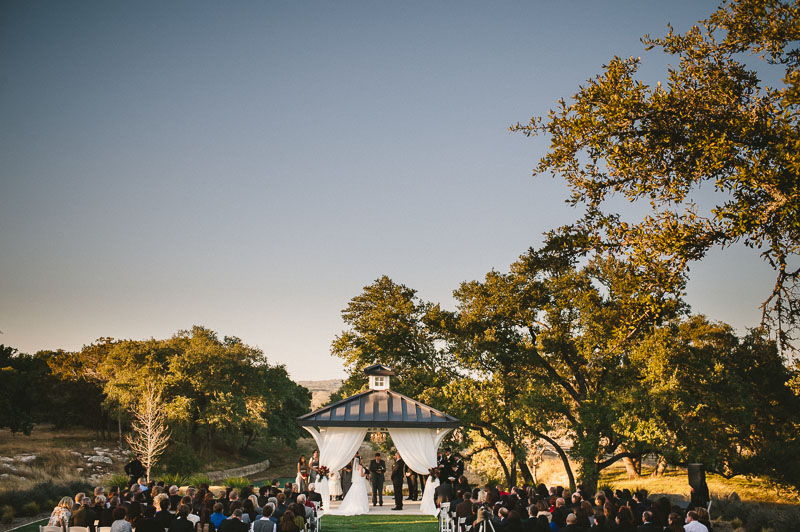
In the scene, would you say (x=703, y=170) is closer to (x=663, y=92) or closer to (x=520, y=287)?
(x=663, y=92)

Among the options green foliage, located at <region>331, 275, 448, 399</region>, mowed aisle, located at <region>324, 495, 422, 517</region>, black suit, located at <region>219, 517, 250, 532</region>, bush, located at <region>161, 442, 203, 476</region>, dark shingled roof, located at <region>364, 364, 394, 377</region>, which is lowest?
bush, located at <region>161, 442, 203, 476</region>

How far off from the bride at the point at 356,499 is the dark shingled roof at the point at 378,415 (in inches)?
47.4

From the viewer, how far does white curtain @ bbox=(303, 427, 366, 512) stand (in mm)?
15664

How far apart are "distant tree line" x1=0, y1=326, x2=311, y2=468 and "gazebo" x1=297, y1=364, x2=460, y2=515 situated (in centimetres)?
1941

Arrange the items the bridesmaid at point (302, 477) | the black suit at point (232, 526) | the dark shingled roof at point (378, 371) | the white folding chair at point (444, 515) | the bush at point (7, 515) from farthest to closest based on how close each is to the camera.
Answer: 1. the dark shingled roof at point (378, 371)
2. the bridesmaid at point (302, 477)
3. the bush at point (7, 515)
4. the white folding chair at point (444, 515)
5. the black suit at point (232, 526)

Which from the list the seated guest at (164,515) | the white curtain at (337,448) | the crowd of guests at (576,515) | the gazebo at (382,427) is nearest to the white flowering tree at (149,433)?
the white curtain at (337,448)

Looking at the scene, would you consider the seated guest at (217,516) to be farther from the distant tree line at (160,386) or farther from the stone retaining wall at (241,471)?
the stone retaining wall at (241,471)

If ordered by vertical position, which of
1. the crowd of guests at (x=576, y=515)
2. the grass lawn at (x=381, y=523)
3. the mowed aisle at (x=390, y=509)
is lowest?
the mowed aisle at (x=390, y=509)

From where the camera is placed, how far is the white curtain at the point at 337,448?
15.7m

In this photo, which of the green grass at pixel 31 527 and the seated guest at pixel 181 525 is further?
the green grass at pixel 31 527

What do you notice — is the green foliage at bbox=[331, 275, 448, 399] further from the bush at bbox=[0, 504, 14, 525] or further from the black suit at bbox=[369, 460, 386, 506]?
the bush at bbox=[0, 504, 14, 525]

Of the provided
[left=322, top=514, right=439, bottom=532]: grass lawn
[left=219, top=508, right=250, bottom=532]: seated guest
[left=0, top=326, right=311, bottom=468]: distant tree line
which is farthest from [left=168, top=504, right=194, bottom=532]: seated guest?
[left=0, top=326, right=311, bottom=468]: distant tree line

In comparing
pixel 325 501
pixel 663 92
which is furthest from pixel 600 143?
pixel 325 501

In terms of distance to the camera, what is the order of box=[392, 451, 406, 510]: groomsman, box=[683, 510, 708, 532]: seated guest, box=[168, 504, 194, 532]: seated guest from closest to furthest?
box=[683, 510, 708, 532]: seated guest, box=[168, 504, 194, 532]: seated guest, box=[392, 451, 406, 510]: groomsman
